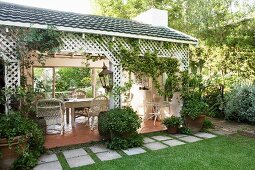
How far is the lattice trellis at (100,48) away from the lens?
569 centimetres

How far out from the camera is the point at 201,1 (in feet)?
35.1

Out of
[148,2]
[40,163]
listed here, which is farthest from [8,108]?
[148,2]

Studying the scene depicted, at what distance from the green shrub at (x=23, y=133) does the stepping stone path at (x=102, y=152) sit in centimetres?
21

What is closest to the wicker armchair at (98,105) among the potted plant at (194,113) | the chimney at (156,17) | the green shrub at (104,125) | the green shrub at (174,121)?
the green shrub at (104,125)

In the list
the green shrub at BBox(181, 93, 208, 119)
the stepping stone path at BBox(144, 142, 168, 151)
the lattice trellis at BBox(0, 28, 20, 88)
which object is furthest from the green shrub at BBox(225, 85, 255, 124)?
the lattice trellis at BBox(0, 28, 20, 88)

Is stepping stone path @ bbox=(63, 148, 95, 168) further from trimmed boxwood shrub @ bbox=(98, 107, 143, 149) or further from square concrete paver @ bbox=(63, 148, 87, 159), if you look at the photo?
trimmed boxwood shrub @ bbox=(98, 107, 143, 149)

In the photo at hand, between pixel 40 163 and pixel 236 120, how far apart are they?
741cm

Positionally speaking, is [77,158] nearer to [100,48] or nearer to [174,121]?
[100,48]

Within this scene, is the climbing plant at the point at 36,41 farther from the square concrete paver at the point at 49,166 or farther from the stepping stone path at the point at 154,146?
the stepping stone path at the point at 154,146

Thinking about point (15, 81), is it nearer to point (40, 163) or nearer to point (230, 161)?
point (40, 163)

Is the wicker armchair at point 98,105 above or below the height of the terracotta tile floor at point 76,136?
above

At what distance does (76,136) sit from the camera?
24.5 ft

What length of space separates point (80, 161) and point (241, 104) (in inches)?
255

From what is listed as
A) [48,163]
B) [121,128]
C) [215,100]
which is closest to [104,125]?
[121,128]
